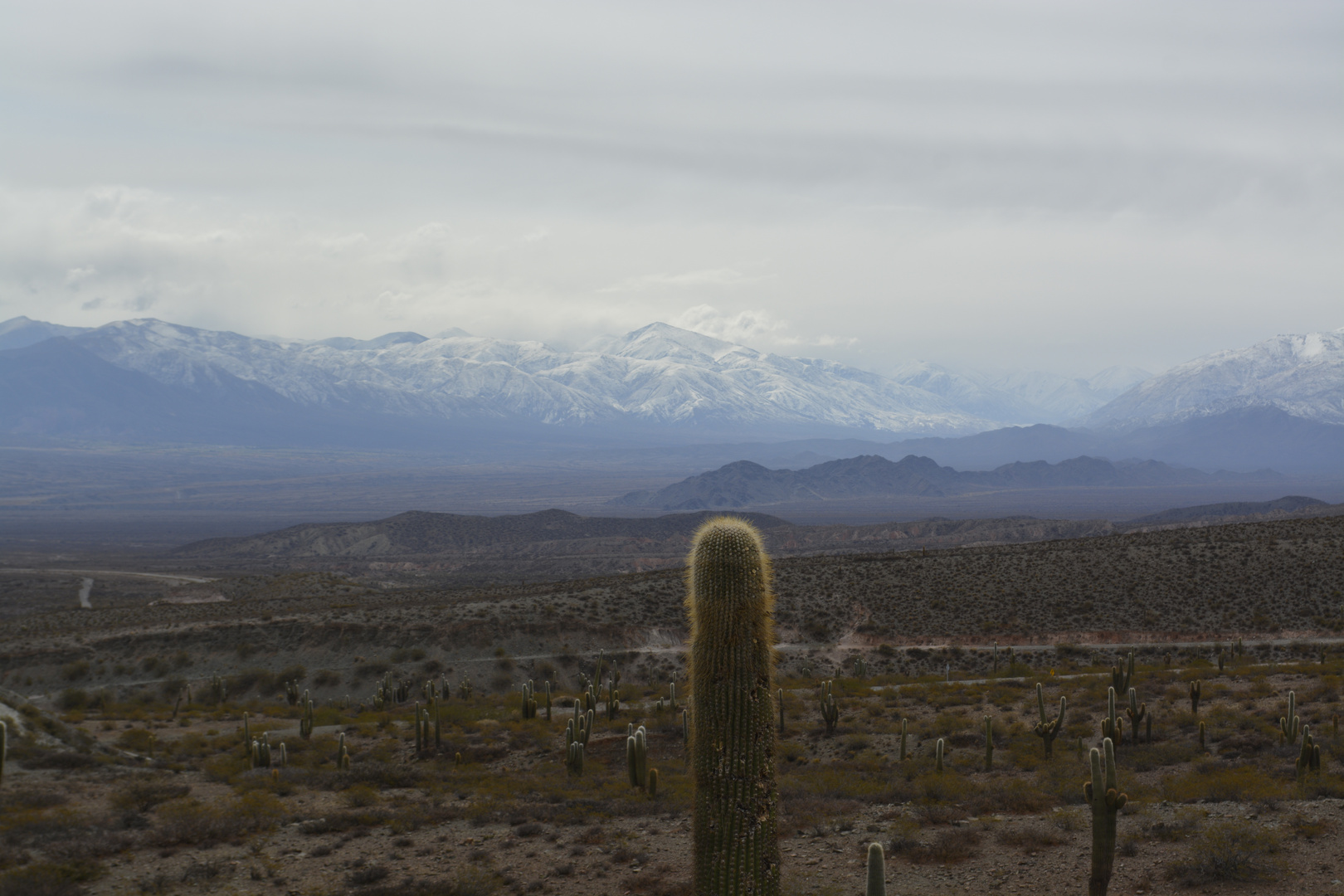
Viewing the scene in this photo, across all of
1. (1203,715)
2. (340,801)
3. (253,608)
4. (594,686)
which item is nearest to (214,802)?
(340,801)

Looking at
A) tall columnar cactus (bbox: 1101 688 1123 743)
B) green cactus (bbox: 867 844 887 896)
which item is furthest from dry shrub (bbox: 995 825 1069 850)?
green cactus (bbox: 867 844 887 896)

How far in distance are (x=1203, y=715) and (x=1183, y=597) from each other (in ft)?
73.0

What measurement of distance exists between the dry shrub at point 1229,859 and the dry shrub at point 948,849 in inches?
103

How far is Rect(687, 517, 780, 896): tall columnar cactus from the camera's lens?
8.13 meters

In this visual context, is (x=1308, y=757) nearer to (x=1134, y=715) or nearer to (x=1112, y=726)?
(x=1112, y=726)

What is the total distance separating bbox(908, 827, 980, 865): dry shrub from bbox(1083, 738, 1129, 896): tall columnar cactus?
3498 millimetres

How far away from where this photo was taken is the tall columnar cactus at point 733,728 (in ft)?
26.7

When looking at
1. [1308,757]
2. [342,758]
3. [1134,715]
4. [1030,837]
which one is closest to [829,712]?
[1134,715]

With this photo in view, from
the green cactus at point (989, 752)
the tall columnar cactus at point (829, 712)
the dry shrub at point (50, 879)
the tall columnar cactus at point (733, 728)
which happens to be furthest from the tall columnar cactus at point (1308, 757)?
the dry shrub at point (50, 879)

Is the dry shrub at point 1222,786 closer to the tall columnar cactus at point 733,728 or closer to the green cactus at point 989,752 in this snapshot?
the green cactus at point 989,752

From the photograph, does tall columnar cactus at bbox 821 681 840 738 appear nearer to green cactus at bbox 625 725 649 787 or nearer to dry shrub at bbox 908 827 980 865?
green cactus at bbox 625 725 649 787

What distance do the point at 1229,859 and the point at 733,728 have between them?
7669mm

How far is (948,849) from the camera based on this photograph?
42.4ft

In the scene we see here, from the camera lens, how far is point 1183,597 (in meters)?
40.2
